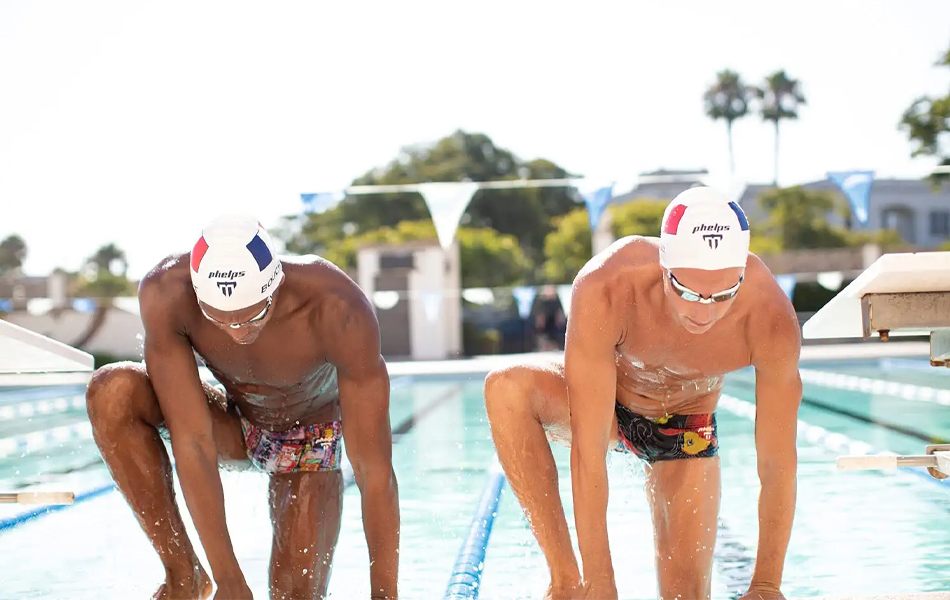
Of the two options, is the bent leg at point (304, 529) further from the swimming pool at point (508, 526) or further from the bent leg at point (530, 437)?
the bent leg at point (530, 437)

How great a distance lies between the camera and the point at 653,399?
3.18 meters

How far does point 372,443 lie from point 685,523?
0.99 m

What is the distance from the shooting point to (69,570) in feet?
15.0

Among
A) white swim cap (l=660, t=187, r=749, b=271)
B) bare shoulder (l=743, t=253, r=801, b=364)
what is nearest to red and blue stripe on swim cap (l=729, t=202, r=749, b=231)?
white swim cap (l=660, t=187, r=749, b=271)

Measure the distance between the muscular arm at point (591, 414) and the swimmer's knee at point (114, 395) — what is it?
1.22 metres

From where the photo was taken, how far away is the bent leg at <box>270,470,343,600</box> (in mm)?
3326

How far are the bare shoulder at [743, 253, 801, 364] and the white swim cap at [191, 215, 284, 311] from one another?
1284 millimetres

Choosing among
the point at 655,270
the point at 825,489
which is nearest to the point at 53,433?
the point at 825,489

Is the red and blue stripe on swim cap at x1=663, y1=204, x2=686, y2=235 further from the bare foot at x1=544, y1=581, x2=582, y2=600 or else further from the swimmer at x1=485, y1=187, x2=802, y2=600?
the bare foot at x1=544, y1=581, x2=582, y2=600

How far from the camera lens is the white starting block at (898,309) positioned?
247 centimetres

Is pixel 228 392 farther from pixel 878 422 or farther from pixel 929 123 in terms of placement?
pixel 929 123

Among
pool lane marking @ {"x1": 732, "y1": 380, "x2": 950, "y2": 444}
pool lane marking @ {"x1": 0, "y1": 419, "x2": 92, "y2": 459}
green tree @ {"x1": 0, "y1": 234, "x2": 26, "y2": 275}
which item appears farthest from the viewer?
green tree @ {"x1": 0, "y1": 234, "x2": 26, "y2": 275}

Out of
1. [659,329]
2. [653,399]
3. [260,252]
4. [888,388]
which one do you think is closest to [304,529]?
[260,252]

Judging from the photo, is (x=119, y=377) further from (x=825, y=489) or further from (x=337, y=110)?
(x=337, y=110)
